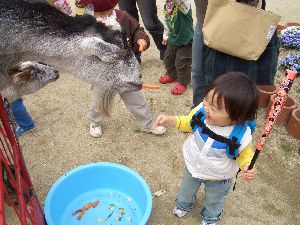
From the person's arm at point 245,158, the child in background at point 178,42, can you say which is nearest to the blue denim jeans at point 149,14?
the child in background at point 178,42

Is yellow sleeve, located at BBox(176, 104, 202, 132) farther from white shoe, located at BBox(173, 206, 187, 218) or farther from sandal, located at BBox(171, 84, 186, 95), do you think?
sandal, located at BBox(171, 84, 186, 95)

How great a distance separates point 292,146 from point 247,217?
1038 mm

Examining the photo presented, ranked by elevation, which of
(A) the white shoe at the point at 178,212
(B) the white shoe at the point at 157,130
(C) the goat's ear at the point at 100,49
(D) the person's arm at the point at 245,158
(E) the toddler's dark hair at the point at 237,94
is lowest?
(A) the white shoe at the point at 178,212

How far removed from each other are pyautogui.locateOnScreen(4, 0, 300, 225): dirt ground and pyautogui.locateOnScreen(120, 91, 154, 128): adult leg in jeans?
21 cm

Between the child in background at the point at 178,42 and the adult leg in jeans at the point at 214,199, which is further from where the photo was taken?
the child in background at the point at 178,42

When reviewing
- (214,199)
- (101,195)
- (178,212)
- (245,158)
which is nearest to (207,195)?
(214,199)

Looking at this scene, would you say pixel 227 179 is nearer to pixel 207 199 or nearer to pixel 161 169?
pixel 207 199

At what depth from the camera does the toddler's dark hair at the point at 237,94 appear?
1.92 m

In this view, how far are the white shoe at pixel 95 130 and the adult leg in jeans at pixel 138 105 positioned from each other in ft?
1.40

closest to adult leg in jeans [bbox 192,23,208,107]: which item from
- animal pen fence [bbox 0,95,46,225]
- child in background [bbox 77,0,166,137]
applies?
child in background [bbox 77,0,166,137]

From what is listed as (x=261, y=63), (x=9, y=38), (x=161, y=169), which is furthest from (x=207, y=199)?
(x=9, y=38)

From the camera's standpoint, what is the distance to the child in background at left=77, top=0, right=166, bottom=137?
2.91 metres

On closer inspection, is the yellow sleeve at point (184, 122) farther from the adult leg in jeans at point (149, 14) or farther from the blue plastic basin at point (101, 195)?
the adult leg in jeans at point (149, 14)

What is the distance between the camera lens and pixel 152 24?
446 centimetres
